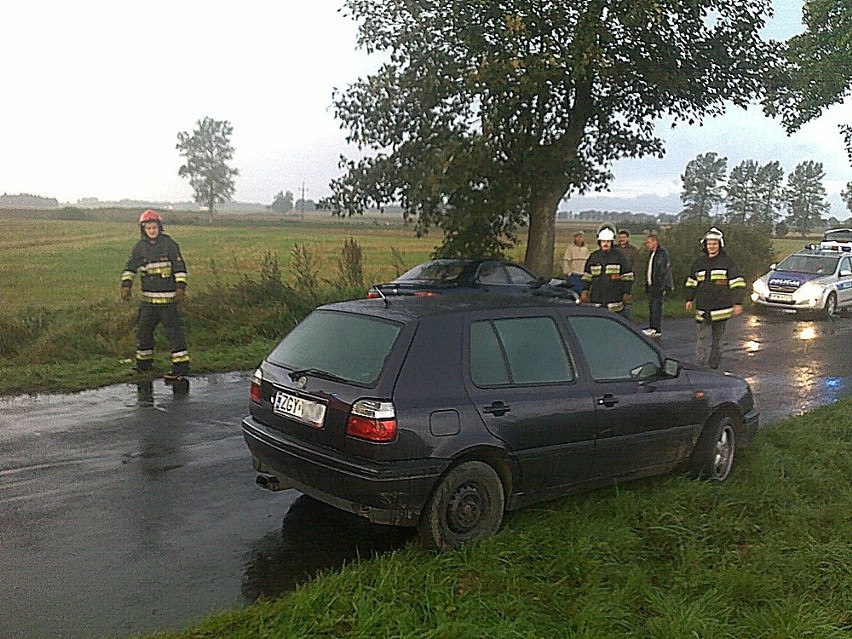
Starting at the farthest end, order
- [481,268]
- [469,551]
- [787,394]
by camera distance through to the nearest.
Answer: [481,268]
[787,394]
[469,551]

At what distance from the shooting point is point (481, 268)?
13.1 metres

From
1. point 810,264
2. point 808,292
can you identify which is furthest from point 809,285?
point 810,264

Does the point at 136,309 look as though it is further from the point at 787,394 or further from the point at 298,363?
the point at 787,394

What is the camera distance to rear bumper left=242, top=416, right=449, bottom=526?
4523mm

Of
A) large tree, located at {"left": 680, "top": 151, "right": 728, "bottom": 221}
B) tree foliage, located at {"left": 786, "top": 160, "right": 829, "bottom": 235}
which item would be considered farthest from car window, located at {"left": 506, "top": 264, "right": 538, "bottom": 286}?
tree foliage, located at {"left": 786, "top": 160, "right": 829, "bottom": 235}

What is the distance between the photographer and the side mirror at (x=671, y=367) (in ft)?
19.5

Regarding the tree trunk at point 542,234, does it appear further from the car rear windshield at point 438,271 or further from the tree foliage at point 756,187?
the tree foliage at point 756,187

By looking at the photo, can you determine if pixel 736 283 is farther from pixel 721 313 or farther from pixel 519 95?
pixel 519 95

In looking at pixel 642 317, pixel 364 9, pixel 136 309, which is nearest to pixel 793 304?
pixel 642 317

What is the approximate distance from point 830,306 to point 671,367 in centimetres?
1625

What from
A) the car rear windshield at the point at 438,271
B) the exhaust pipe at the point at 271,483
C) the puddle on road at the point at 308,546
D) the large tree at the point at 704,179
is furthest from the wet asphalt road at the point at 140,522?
the large tree at the point at 704,179

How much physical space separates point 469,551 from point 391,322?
1.42 m

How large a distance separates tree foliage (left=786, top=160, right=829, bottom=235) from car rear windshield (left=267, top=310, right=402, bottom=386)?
47225 mm

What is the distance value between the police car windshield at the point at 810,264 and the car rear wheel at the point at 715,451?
1572 cm
